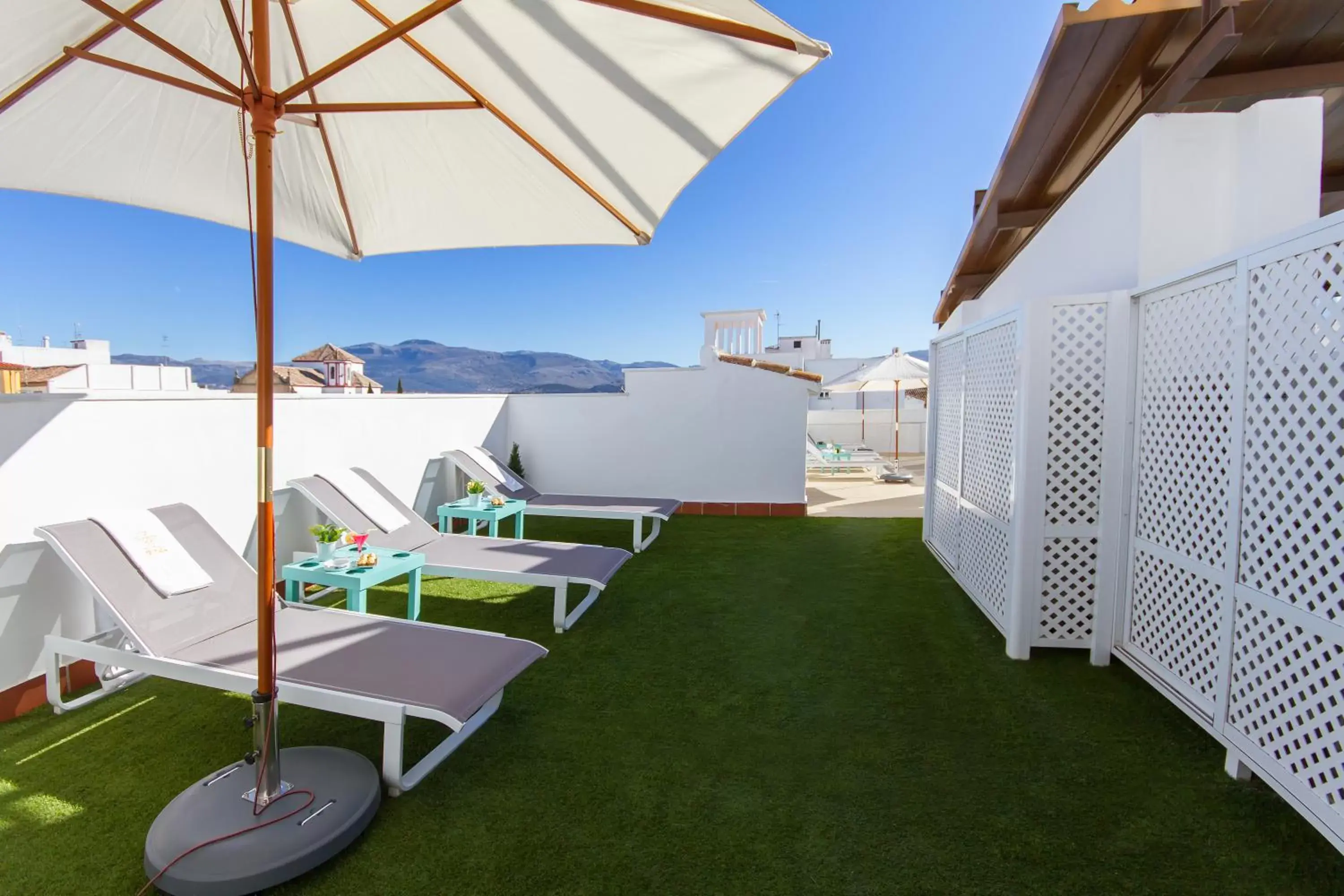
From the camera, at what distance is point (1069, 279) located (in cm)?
540

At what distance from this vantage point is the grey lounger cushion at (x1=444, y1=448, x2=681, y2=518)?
7492 millimetres

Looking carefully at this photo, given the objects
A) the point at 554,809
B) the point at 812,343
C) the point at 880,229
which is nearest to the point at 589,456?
the point at 554,809

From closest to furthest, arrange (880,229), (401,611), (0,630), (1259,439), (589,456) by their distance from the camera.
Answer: (1259,439), (0,630), (401,611), (589,456), (880,229)

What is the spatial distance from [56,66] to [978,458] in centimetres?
642

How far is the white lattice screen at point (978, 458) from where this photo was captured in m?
4.75

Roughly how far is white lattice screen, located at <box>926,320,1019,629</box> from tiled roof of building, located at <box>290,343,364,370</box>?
3214 centimetres

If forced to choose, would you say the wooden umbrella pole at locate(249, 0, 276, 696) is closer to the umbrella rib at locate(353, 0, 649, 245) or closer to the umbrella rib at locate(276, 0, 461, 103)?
the umbrella rib at locate(276, 0, 461, 103)

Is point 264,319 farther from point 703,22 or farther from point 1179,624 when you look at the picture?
point 1179,624

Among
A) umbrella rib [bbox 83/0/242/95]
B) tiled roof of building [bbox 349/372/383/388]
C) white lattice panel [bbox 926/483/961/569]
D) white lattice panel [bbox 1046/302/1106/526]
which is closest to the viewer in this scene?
umbrella rib [bbox 83/0/242/95]

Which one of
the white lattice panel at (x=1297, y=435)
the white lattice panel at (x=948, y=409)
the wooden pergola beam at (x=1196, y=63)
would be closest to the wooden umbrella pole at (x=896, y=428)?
the white lattice panel at (x=948, y=409)

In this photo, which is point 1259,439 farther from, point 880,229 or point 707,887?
point 880,229

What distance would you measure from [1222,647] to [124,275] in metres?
53.8

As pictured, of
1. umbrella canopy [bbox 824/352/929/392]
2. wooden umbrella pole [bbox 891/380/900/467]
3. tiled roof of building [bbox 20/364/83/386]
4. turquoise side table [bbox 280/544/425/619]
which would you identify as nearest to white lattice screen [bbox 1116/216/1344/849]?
turquoise side table [bbox 280/544/425/619]

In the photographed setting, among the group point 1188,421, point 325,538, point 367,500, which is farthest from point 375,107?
point 1188,421
